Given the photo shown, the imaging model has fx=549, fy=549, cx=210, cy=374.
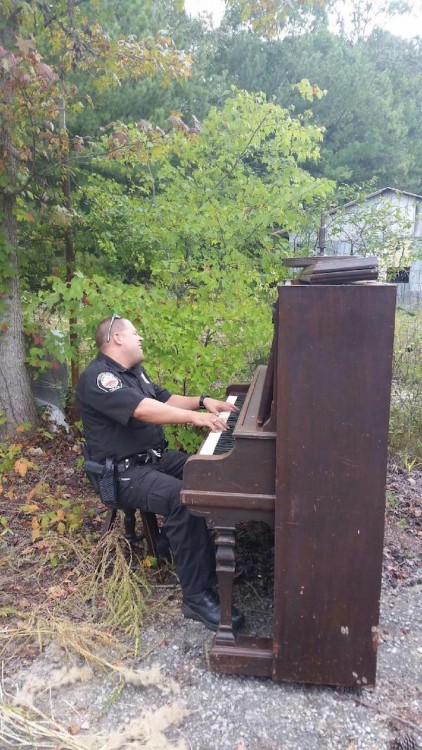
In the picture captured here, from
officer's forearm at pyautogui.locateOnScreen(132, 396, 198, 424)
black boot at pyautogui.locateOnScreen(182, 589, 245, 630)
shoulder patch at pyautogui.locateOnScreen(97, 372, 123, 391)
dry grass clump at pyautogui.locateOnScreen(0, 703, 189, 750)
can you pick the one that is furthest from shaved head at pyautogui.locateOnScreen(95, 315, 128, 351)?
dry grass clump at pyautogui.locateOnScreen(0, 703, 189, 750)

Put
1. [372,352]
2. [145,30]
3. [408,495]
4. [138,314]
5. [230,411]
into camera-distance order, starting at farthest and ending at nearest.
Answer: [145,30] < [408,495] < [138,314] < [230,411] < [372,352]

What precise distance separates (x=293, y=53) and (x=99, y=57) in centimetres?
2006

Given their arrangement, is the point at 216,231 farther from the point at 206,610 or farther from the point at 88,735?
the point at 88,735

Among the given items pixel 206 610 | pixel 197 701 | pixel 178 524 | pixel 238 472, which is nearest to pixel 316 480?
pixel 238 472

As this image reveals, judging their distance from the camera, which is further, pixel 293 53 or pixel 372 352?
pixel 293 53

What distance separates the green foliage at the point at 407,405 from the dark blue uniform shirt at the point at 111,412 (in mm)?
2930

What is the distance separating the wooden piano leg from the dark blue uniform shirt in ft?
2.57

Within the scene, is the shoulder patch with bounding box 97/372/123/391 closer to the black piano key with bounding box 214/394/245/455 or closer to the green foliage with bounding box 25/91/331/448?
the black piano key with bounding box 214/394/245/455

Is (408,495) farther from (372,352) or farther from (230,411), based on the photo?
(372,352)

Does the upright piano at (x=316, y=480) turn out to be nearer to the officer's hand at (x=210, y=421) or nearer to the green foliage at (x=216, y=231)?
the officer's hand at (x=210, y=421)

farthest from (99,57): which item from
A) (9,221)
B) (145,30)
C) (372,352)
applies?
(145,30)

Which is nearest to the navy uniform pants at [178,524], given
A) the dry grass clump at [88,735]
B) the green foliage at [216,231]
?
the dry grass clump at [88,735]

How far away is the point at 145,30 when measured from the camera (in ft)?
31.2

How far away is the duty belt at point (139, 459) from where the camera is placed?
2.96m
